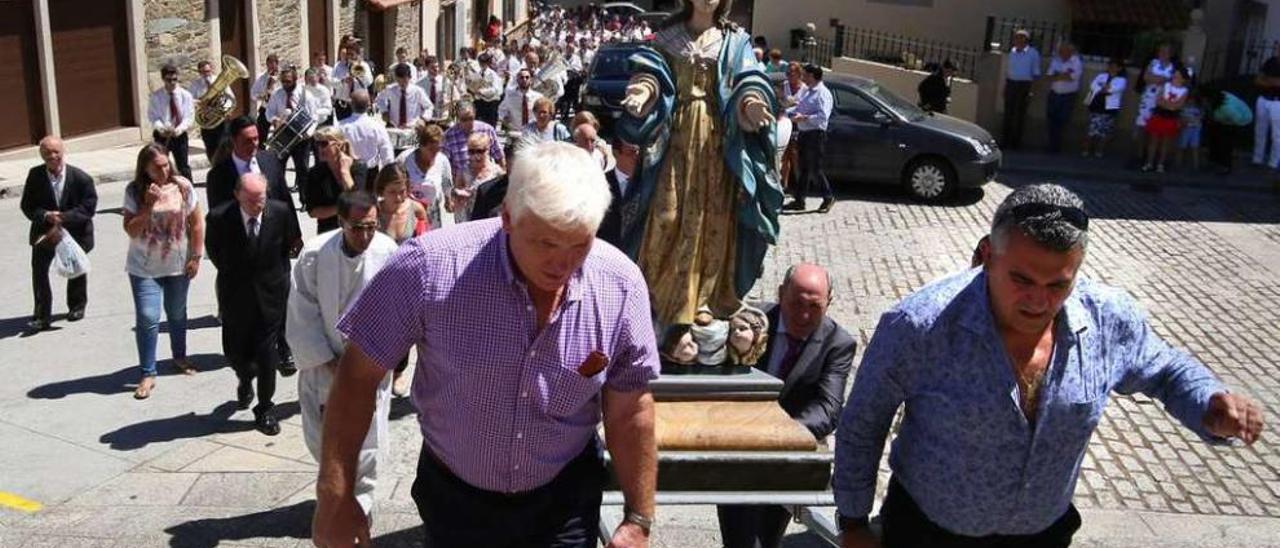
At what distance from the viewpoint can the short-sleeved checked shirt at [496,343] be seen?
3.38m

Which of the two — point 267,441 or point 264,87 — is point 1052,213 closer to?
point 267,441

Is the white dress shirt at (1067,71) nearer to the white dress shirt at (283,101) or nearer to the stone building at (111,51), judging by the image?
the white dress shirt at (283,101)

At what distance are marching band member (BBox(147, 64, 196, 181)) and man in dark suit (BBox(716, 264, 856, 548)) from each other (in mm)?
10722

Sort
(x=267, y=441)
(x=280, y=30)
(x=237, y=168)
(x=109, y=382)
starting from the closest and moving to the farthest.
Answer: (x=267, y=441)
(x=109, y=382)
(x=237, y=168)
(x=280, y=30)

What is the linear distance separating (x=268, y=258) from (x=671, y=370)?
296cm

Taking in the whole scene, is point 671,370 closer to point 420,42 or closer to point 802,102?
point 802,102

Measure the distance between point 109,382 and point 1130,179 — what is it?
14.6 m

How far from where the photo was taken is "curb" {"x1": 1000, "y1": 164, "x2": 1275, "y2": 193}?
18.3 meters

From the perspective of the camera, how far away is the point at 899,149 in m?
16.2

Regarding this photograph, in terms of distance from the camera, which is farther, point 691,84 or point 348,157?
point 348,157

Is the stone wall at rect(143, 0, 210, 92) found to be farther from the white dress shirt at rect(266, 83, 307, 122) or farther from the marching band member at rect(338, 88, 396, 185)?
the marching band member at rect(338, 88, 396, 185)

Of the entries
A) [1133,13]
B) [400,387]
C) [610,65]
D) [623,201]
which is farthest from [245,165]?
[1133,13]

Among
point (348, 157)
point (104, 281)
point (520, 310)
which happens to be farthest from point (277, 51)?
point (520, 310)

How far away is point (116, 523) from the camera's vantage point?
637 cm
